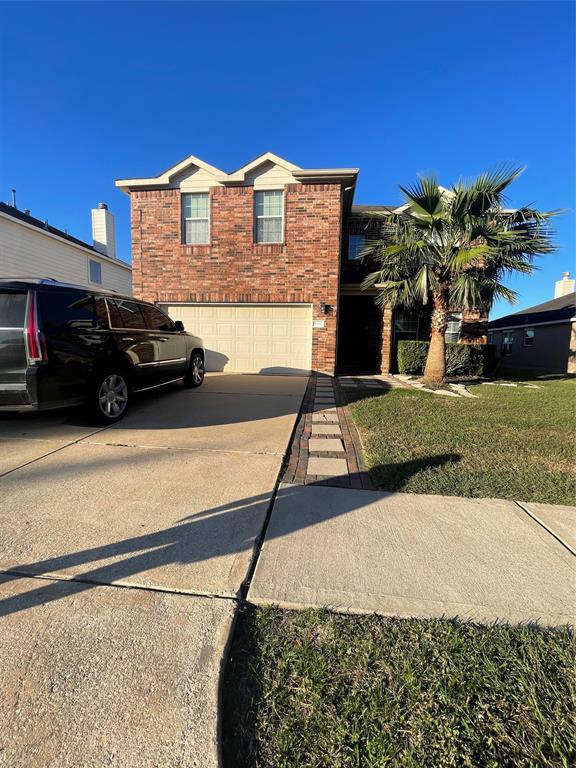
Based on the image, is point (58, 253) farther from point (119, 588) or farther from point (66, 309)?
point (119, 588)

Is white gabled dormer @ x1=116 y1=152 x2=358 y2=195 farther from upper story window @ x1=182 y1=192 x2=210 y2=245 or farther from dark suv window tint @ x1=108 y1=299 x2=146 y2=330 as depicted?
dark suv window tint @ x1=108 y1=299 x2=146 y2=330

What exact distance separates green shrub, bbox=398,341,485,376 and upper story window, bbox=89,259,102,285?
51.4 feet

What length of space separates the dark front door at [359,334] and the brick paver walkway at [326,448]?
17.7 feet

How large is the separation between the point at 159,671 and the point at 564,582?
220 cm

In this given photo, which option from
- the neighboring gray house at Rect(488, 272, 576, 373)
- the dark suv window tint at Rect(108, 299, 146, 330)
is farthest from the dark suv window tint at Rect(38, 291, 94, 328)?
the neighboring gray house at Rect(488, 272, 576, 373)

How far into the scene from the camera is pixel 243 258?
1123 centimetres

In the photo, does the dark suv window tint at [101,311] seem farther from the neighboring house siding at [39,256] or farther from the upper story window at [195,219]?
the neighboring house siding at [39,256]

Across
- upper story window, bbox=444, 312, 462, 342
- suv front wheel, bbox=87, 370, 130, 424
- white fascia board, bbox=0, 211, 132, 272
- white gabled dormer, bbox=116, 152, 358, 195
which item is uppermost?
white gabled dormer, bbox=116, 152, 358, 195

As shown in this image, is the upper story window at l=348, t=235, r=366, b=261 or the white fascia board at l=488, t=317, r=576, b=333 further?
the white fascia board at l=488, t=317, r=576, b=333

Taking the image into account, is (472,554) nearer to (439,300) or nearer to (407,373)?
(439,300)

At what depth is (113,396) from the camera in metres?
5.33

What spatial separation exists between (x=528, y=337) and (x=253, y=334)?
22.0m

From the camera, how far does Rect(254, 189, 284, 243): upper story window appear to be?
11117 millimetres

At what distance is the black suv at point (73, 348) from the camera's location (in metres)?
4.06
